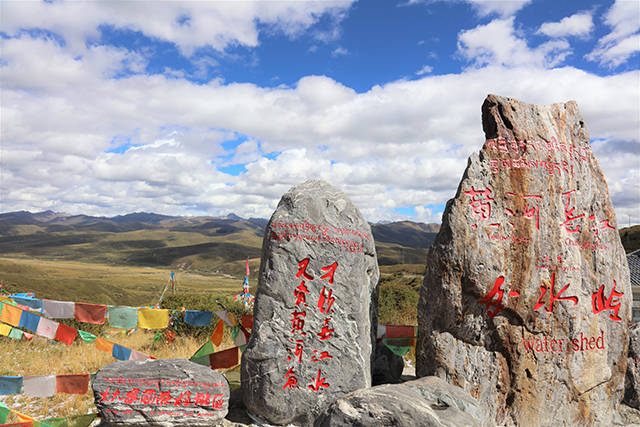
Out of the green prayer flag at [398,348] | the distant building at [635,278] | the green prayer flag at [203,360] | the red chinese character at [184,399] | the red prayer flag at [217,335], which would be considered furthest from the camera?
the distant building at [635,278]

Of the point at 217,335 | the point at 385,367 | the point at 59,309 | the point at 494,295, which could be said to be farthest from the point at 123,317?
the point at 494,295

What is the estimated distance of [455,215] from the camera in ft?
23.2

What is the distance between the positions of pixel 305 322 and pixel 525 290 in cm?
374

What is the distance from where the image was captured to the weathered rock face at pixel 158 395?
685cm

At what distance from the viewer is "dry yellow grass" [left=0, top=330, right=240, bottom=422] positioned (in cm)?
833

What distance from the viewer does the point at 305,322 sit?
7.24 metres

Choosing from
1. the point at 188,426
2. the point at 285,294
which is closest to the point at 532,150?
the point at 285,294

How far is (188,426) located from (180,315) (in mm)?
6238

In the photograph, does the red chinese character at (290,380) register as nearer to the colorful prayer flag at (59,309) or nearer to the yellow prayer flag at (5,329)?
the colorful prayer flag at (59,309)

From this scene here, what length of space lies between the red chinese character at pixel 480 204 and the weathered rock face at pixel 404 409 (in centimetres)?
292

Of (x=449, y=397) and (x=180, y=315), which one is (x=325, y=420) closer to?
(x=449, y=397)

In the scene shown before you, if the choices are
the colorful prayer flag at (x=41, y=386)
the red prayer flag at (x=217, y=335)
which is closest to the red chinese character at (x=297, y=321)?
the red prayer flag at (x=217, y=335)

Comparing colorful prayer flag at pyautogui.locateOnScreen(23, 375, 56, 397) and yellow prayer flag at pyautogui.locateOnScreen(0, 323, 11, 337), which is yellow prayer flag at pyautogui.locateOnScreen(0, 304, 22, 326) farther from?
yellow prayer flag at pyautogui.locateOnScreen(0, 323, 11, 337)

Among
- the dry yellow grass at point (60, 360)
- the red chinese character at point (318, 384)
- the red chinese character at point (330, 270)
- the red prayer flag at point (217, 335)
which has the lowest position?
the dry yellow grass at point (60, 360)
